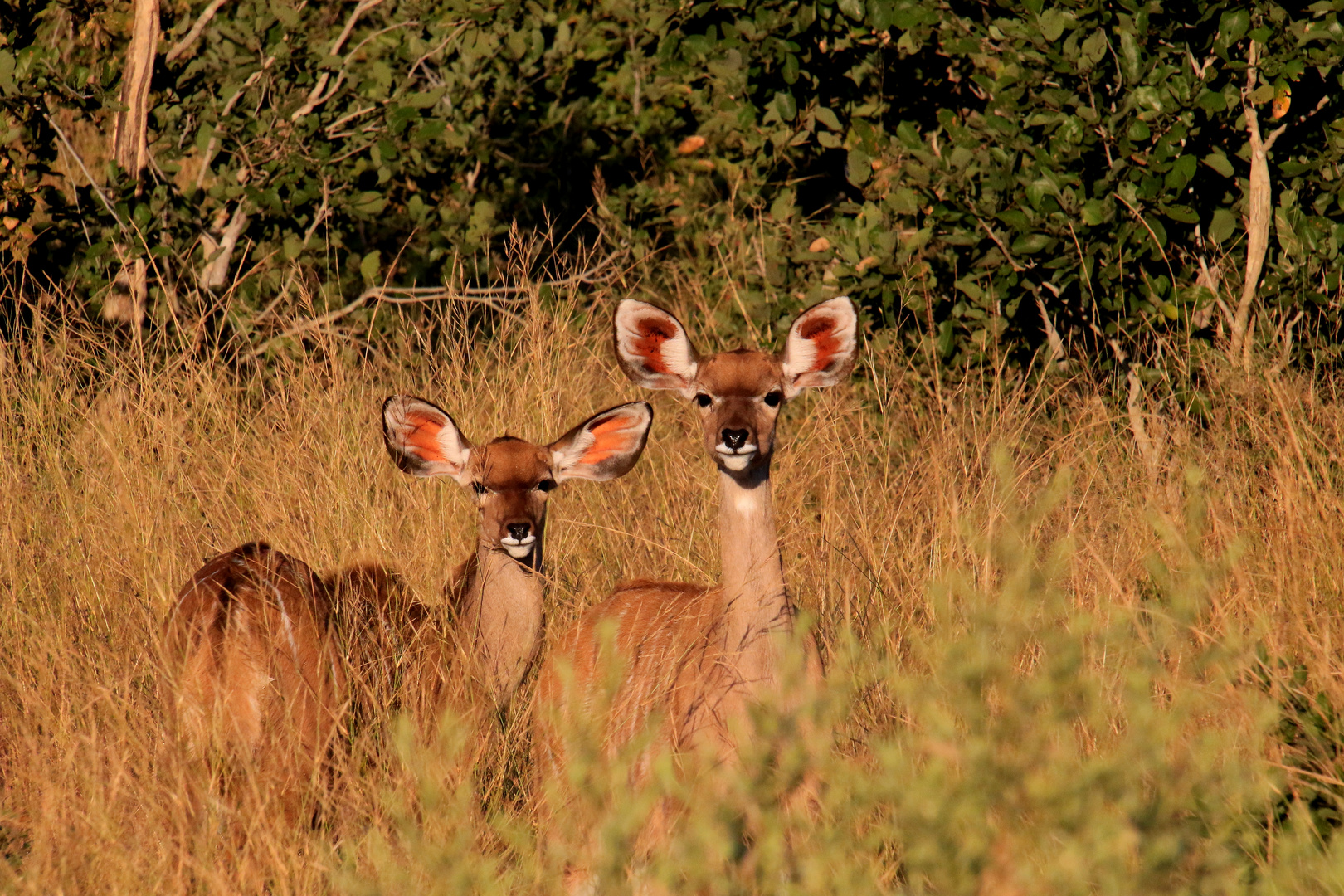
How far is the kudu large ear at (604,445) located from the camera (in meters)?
4.75

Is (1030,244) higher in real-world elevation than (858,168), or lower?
lower

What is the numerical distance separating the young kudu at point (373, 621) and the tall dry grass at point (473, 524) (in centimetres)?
16

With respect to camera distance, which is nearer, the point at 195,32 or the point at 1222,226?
the point at 1222,226

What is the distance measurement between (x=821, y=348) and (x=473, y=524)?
1825 millimetres

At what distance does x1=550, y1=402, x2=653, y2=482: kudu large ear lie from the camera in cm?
475

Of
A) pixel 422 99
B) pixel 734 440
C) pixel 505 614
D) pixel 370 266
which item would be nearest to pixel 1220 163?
pixel 734 440

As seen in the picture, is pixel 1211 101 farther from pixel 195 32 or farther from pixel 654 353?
pixel 195 32

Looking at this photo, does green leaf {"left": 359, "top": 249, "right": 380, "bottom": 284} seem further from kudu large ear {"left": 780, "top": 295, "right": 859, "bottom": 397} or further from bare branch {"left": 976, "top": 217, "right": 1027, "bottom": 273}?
kudu large ear {"left": 780, "top": 295, "right": 859, "bottom": 397}

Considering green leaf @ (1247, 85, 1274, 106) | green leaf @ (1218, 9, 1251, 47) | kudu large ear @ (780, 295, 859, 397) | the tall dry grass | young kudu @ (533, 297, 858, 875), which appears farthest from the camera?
green leaf @ (1247, 85, 1274, 106)

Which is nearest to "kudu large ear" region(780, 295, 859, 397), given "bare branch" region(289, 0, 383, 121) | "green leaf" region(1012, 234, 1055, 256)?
"green leaf" region(1012, 234, 1055, 256)

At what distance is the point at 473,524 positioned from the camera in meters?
5.62

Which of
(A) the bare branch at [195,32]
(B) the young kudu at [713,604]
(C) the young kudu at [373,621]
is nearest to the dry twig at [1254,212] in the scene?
(B) the young kudu at [713,604]

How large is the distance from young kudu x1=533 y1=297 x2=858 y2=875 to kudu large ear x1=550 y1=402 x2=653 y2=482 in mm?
377

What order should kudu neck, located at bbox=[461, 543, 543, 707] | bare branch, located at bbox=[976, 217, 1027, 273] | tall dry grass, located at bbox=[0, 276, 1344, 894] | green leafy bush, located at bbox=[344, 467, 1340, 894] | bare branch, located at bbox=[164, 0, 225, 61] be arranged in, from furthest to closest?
bare branch, located at bbox=[164, 0, 225, 61] → bare branch, located at bbox=[976, 217, 1027, 273] → kudu neck, located at bbox=[461, 543, 543, 707] → tall dry grass, located at bbox=[0, 276, 1344, 894] → green leafy bush, located at bbox=[344, 467, 1340, 894]
